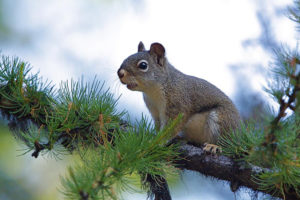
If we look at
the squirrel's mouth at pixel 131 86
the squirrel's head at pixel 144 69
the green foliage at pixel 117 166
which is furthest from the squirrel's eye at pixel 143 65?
the green foliage at pixel 117 166

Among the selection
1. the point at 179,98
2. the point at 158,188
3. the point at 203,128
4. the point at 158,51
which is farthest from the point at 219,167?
the point at 158,51

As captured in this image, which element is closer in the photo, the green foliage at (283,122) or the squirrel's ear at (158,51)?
the green foliage at (283,122)

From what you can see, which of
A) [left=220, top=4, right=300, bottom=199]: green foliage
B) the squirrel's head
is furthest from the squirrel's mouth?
[left=220, top=4, right=300, bottom=199]: green foliage

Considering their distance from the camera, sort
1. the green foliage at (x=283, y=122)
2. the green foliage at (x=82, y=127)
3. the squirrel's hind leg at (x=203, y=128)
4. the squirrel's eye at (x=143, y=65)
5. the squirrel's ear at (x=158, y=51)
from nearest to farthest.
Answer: the green foliage at (x=283, y=122) → the green foliage at (x=82, y=127) → the squirrel's hind leg at (x=203, y=128) → the squirrel's eye at (x=143, y=65) → the squirrel's ear at (x=158, y=51)

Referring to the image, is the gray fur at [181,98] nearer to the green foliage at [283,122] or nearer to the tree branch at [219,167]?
the tree branch at [219,167]

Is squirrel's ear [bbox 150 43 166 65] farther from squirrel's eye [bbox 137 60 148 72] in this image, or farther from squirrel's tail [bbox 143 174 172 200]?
squirrel's tail [bbox 143 174 172 200]

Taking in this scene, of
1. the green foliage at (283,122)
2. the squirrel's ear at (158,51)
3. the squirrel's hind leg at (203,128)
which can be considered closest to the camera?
the green foliage at (283,122)

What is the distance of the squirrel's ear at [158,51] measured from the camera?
308cm

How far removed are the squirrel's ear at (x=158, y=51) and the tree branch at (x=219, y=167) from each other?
1081 mm

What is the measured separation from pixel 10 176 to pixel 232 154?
2.98 metres

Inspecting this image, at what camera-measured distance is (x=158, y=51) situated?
3105 millimetres

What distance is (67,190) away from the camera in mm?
1327

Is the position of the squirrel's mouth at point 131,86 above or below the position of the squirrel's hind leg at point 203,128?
above

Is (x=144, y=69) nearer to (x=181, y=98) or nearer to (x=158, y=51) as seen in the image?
(x=158, y=51)
